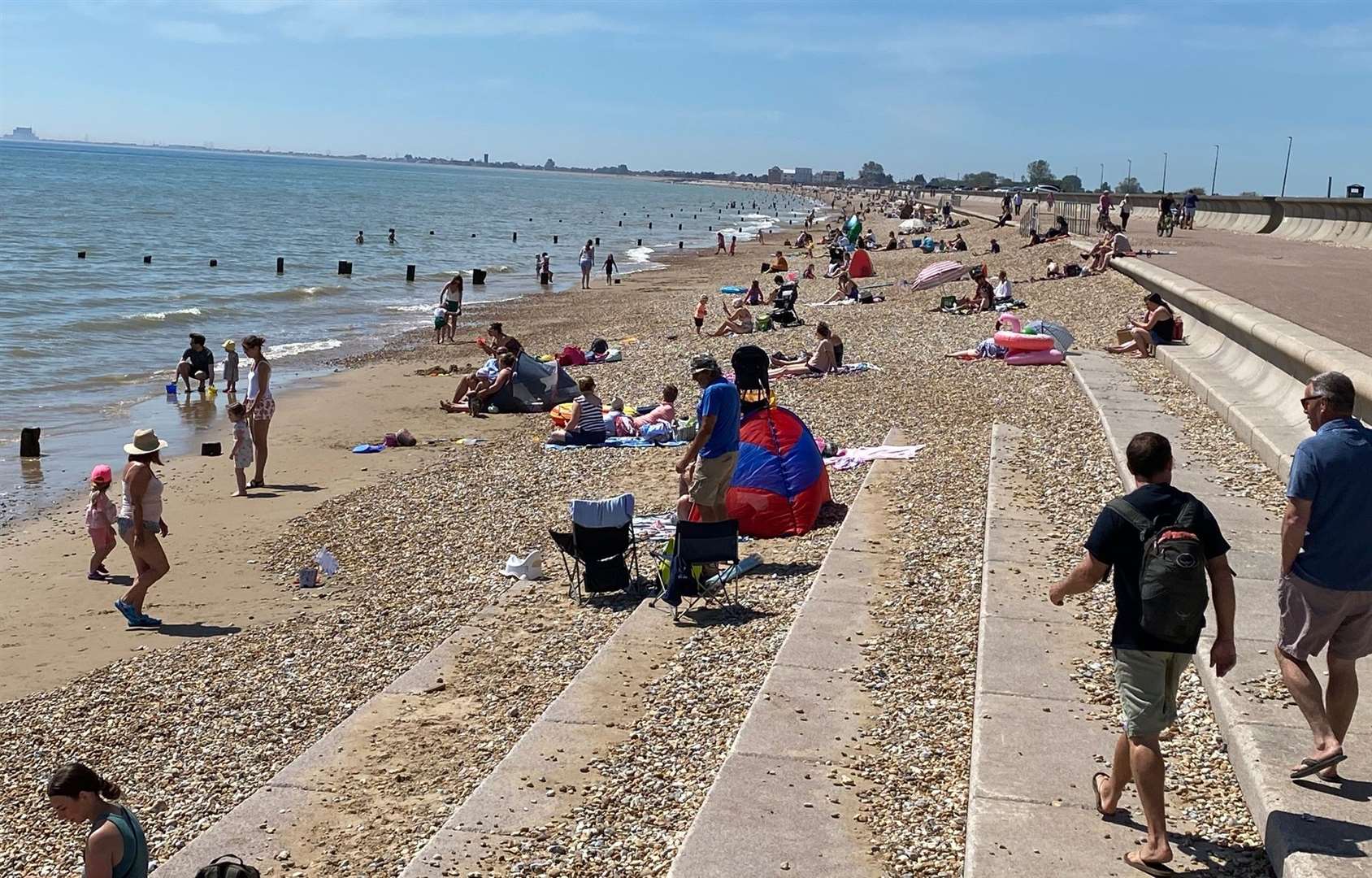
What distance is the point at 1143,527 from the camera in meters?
4.25

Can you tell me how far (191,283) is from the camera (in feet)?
129

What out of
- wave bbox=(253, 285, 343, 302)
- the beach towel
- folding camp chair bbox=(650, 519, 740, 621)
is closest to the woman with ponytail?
folding camp chair bbox=(650, 519, 740, 621)

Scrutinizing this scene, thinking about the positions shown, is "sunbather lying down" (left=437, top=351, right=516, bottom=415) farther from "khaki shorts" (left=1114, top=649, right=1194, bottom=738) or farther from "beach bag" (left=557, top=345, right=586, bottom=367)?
"khaki shorts" (left=1114, top=649, right=1194, bottom=738)

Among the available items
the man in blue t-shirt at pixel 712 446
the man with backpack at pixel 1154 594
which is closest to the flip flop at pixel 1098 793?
the man with backpack at pixel 1154 594

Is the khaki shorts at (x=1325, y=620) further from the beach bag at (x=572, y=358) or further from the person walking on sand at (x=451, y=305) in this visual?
the person walking on sand at (x=451, y=305)

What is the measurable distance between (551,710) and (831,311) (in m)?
20.6

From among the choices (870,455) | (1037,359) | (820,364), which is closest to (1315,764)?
(870,455)

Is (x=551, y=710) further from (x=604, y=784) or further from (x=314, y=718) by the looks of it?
(x=314, y=718)

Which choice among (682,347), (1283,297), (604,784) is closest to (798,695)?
(604,784)

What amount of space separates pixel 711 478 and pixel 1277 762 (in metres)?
4.98

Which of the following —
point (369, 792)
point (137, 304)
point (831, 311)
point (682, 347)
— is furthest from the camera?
point (137, 304)

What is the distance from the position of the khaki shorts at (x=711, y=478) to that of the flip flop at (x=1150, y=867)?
5071 millimetres

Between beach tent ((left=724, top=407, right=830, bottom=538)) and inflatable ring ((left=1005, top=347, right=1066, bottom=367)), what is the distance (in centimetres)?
723

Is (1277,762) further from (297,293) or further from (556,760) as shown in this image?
(297,293)
